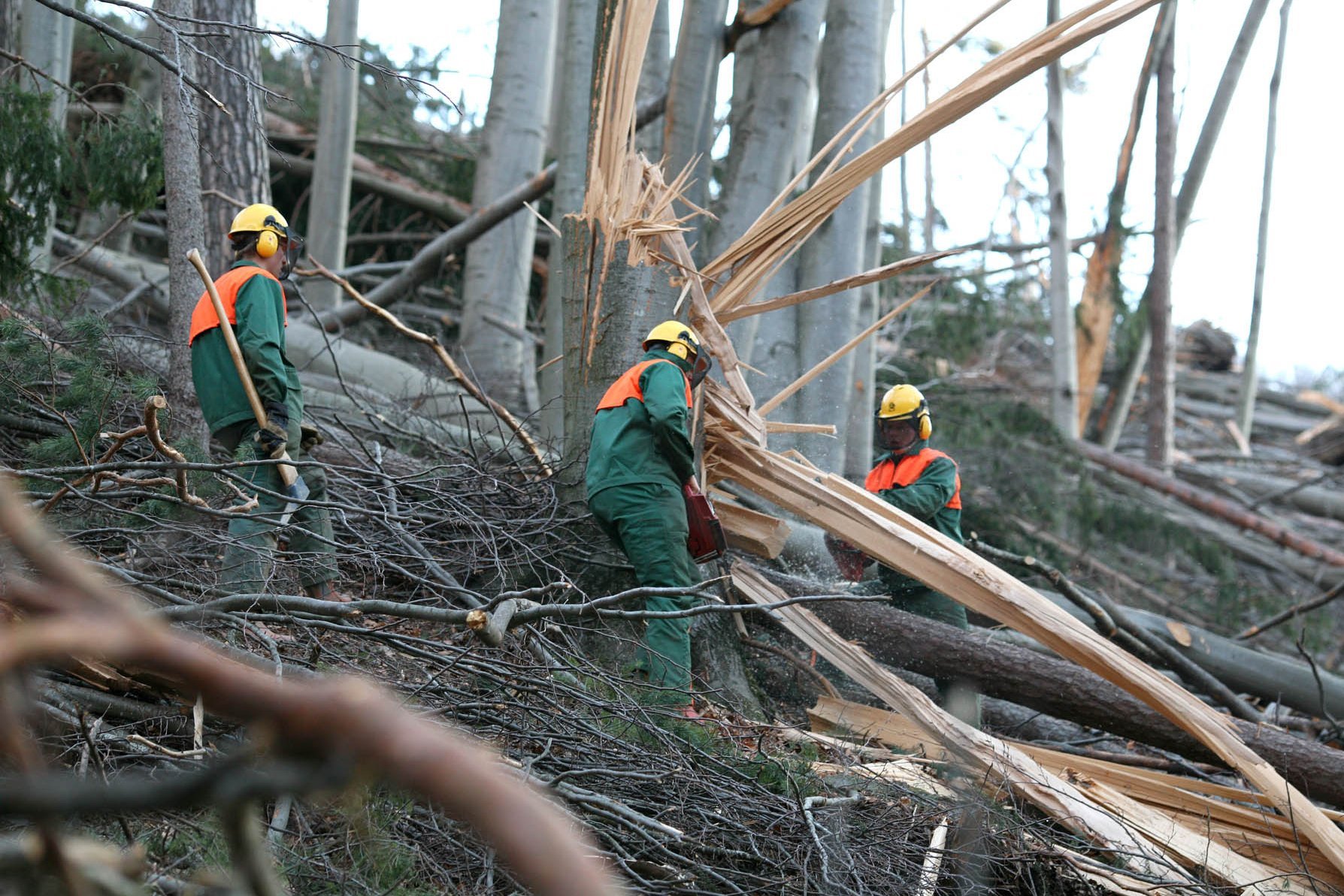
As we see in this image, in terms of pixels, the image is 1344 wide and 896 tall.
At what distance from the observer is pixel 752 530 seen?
538cm

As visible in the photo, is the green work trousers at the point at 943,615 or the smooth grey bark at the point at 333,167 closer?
the green work trousers at the point at 943,615

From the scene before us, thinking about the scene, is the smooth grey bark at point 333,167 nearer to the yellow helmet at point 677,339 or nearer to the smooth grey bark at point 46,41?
the smooth grey bark at point 46,41

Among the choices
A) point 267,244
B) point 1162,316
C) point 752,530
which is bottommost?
point 752,530

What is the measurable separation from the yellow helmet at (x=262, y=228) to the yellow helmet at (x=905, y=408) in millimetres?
3416

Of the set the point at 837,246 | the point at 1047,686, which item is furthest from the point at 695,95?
the point at 1047,686

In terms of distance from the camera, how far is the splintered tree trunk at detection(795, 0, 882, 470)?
718 cm

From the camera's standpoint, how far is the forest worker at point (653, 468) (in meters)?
4.75

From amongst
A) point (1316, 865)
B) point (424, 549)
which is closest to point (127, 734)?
point (424, 549)

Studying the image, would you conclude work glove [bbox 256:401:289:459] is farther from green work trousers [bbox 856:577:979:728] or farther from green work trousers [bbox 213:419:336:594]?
green work trousers [bbox 856:577:979:728]

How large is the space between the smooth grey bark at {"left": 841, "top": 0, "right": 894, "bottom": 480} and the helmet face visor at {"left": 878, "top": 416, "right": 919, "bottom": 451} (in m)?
1.20

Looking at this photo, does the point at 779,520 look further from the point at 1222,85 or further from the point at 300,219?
the point at 1222,85

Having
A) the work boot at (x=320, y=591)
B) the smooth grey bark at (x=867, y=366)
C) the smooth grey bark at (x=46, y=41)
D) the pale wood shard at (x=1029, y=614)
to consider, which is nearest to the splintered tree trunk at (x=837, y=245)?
the smooth grey bark at (x=867, y=366)

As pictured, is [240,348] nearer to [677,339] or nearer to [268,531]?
[268,531]

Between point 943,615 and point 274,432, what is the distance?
3799 millimetres
